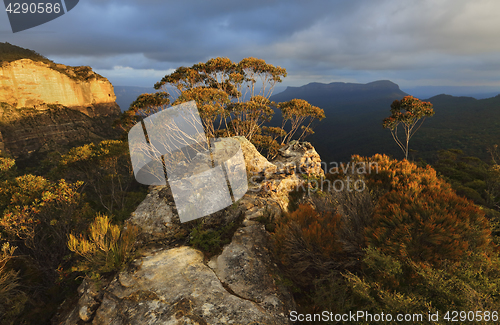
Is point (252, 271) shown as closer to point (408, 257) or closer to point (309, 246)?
point (309, 246)

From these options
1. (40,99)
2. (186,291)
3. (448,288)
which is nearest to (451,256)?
(448,288)

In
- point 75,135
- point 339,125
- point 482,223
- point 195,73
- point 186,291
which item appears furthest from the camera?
point 339,125

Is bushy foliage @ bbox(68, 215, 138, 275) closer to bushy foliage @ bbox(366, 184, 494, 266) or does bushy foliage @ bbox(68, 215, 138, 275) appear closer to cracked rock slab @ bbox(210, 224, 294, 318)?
cracked rock slab @ bbox(210, 224, 294, 318)

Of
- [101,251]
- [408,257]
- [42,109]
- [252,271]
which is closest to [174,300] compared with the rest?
[252,271]

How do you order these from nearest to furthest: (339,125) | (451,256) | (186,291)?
(451,256)
(186,291)
(339,125)

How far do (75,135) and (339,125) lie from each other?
14599 cm

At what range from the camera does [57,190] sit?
9500 mm

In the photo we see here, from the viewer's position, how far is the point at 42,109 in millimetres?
63281

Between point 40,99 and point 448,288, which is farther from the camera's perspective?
point 40,99

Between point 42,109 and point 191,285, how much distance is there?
88024 millimetres

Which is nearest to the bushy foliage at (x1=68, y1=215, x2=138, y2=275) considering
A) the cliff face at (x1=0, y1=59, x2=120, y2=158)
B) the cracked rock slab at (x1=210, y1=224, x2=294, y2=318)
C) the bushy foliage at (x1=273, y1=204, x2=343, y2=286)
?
the cracked rock slab at (x1=210, y1=224, x2=294, y2=318)

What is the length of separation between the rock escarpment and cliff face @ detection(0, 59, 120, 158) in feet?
211

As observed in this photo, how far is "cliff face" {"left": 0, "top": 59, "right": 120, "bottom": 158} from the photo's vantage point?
174 ft

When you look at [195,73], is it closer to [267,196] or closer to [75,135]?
[267,196]
